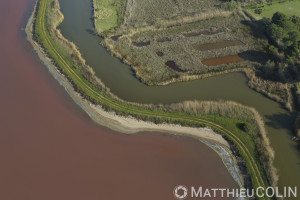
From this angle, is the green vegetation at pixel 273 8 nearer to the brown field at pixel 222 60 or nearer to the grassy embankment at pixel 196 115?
the brown field at pixel 222 60

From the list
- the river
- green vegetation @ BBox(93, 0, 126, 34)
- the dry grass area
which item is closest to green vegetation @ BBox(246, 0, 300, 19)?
the dry grass area

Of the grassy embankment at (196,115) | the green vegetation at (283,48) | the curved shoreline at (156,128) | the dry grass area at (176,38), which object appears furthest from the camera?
the dry grass area at (176,38)

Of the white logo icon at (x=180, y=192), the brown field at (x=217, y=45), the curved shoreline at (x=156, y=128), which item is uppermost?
the brown field at (x=217, y=45)

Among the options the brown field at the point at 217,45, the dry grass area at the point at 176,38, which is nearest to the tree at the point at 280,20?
the dry grass area at the point at 176,38

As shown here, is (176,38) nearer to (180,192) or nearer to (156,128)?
(156,128)

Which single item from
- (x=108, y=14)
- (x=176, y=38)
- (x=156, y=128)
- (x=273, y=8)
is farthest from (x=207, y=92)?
(x=273, y=8)

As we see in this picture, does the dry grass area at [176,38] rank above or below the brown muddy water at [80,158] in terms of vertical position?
above

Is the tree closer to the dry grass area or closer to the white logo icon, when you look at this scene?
the dry grass area

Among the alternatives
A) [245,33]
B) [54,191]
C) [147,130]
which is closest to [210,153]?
[147,130]
